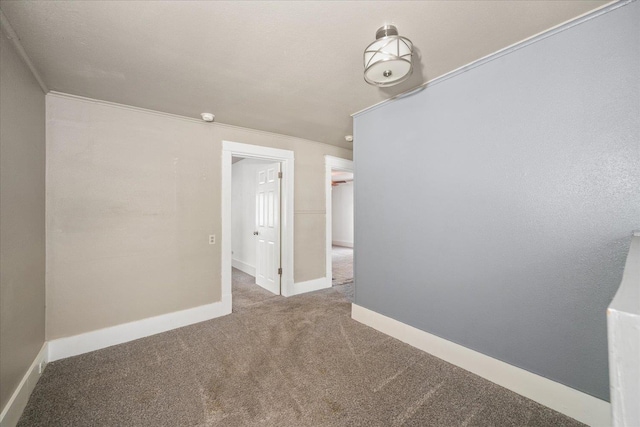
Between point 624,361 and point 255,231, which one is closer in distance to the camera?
point 624,361

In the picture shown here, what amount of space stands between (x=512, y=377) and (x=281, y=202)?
3.14 meters

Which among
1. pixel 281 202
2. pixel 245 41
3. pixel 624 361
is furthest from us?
pixel 281 202

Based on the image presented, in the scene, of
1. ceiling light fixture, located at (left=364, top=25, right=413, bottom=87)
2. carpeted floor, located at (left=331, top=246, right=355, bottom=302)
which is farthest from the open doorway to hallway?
ceiling light fixture, located at (left=364, top=25, right=413, bottom=87)

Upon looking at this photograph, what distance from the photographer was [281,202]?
3.97 metres

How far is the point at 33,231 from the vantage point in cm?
207

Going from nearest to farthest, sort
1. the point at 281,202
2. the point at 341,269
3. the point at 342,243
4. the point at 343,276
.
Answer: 1. the point at 281,202
2. the point at 343,276
3. the point at 341,269
4. the point at 342,243

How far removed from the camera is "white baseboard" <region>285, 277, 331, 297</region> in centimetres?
401

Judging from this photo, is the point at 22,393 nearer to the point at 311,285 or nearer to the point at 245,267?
the point at 311,285

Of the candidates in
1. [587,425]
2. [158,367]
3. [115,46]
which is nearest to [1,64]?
[115,46]

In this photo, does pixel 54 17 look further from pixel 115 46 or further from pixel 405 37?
pixel 405 37

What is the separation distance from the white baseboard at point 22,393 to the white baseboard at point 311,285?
8.28 feet

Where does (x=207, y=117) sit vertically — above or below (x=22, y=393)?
above

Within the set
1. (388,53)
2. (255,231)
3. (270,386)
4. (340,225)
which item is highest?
(388,53)

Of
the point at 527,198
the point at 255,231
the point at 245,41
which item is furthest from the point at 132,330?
the point at 527,198
